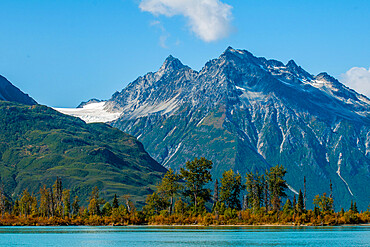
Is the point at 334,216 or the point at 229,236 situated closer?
the point at 229,236

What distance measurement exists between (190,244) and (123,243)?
14.7 meters

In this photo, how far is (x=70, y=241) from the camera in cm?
12256

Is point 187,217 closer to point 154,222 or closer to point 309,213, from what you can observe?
point 154,222

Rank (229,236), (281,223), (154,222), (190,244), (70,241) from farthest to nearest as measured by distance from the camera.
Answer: (154,222), (281,223), (229,236), (70,241), (190,244)

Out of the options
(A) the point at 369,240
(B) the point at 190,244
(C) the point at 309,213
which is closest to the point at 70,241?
(B) the point at 190,244

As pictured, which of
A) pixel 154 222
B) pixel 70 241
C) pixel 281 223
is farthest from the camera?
pixel 154 222

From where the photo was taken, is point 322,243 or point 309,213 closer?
point 322,243

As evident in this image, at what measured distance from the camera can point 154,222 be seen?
19562 cm

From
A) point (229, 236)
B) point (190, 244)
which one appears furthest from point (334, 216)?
point (190, 244)

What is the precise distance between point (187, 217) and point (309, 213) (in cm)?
4076

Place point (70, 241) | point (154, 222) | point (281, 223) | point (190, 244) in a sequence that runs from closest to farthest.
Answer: point (190, 244)
point (70, 241)
point (281, 223)
point (154, 222)

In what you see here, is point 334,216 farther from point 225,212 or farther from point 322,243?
point 322,243

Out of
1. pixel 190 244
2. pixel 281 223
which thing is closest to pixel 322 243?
pixel 190 244

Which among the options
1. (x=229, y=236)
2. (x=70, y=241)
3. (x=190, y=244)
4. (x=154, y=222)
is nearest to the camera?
(x=190, y=244)
